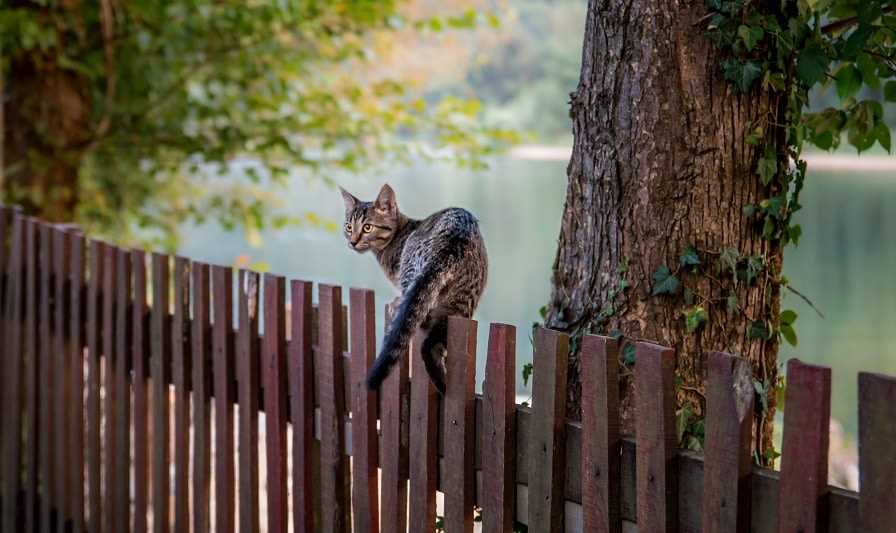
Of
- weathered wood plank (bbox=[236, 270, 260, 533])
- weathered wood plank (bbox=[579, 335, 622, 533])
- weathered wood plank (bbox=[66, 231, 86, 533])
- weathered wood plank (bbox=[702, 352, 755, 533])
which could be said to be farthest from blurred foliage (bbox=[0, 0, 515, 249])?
weathered wood plank (bbox=[702, 352, 755, 533])

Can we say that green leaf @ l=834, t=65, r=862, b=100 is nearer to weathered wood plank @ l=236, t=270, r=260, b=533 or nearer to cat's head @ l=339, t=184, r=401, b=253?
cat's head @ l=339, t=184, r=401, b=253

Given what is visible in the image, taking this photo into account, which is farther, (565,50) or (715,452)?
(565,50)

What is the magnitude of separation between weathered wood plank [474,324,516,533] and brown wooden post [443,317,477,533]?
0.06m

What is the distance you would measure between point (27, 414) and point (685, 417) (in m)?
3.40

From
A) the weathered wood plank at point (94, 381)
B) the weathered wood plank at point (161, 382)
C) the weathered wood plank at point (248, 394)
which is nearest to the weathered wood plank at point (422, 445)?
the weathered wood plank at point (248, 394)

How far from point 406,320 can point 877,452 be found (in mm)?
1235

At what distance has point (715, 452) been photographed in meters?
1.89

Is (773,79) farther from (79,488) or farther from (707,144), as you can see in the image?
(79,488)

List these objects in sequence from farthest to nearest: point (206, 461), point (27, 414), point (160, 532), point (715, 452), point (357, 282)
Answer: point (357, 282) < point (27, 414) < point (160, 532) < point (206, 461) < point (715, 452)

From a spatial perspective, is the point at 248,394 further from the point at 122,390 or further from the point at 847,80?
the point at 847,80

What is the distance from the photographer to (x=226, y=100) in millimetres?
7094

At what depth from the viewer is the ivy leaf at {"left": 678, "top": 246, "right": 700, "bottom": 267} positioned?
8.50ft

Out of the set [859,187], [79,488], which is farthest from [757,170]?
[859,187]

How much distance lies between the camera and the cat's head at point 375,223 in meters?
3.67
